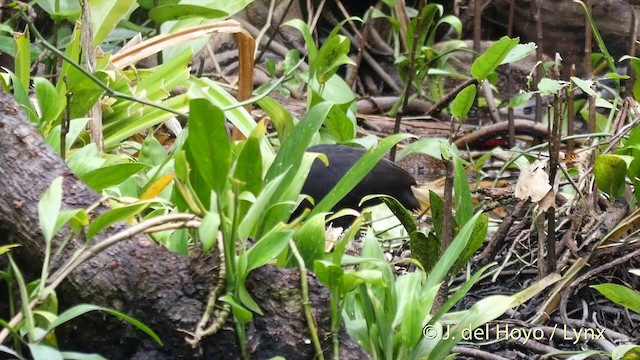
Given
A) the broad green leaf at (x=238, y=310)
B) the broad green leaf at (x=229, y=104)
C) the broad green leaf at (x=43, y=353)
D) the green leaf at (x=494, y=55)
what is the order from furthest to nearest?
the green leaf at (x=494, y=55), the broad green leaf at (x=229, y=104), the broad green leaf at (x=238, y=310), the broad green leaf at (x=43, y=353)

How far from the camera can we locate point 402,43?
5.45m

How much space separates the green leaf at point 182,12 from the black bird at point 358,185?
1.86ft

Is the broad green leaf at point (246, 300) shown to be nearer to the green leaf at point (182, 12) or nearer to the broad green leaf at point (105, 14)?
the broad green leaf at point (105, 14)

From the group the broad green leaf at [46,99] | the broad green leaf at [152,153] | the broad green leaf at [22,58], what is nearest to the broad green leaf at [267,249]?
the broad green leaf at [46,99]

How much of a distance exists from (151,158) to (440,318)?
99cm

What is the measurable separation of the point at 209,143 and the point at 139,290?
252 millimetres

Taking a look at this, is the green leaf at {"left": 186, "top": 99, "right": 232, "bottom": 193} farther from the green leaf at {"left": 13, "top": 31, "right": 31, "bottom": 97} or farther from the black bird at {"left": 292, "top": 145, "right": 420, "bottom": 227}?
the black bird at {"left": 292, "top": 145, "right": 420, "bottom": 227}

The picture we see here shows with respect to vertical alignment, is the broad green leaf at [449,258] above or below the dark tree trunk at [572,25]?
above

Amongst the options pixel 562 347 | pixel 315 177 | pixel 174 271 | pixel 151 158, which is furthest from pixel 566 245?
pixel 174 271

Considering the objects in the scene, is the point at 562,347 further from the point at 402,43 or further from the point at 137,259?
the point at 402,43

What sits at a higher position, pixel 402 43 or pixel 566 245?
pixel 566 245

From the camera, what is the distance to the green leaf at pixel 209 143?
142 centimetres

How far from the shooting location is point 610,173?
225 cm

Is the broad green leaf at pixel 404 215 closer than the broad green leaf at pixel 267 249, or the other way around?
the broad green leaf at pixel 267 249
